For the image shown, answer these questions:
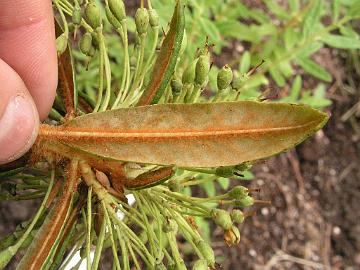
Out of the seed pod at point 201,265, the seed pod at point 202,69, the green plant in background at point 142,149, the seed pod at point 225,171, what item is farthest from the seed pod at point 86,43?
the seed pod at point 201,265

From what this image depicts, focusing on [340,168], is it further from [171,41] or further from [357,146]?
[171,41]

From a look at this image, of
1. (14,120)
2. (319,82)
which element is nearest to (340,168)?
(319,82)

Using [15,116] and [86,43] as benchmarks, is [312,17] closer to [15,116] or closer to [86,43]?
[86,43]

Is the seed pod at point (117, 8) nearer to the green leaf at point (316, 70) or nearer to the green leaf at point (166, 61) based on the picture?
the green leaf at point (166, 61)

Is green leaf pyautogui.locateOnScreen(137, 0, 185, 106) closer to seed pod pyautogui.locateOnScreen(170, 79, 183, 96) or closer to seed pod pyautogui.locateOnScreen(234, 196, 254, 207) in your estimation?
seed pod pyautogui.locateOnScreen(170, 79, 183, 96)

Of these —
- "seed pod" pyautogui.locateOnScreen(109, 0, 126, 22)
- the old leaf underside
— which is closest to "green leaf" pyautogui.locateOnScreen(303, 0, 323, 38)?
"seed pod" pyautogui.locateOnScreen(109, 0, 126, 22)

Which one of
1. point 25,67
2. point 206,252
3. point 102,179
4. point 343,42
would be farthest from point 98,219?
point 343,42

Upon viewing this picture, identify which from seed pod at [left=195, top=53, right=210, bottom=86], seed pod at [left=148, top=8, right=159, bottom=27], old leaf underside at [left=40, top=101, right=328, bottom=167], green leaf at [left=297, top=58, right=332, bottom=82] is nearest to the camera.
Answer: old leaf underside at [left=40, top=101, right=328, bottom=167]
